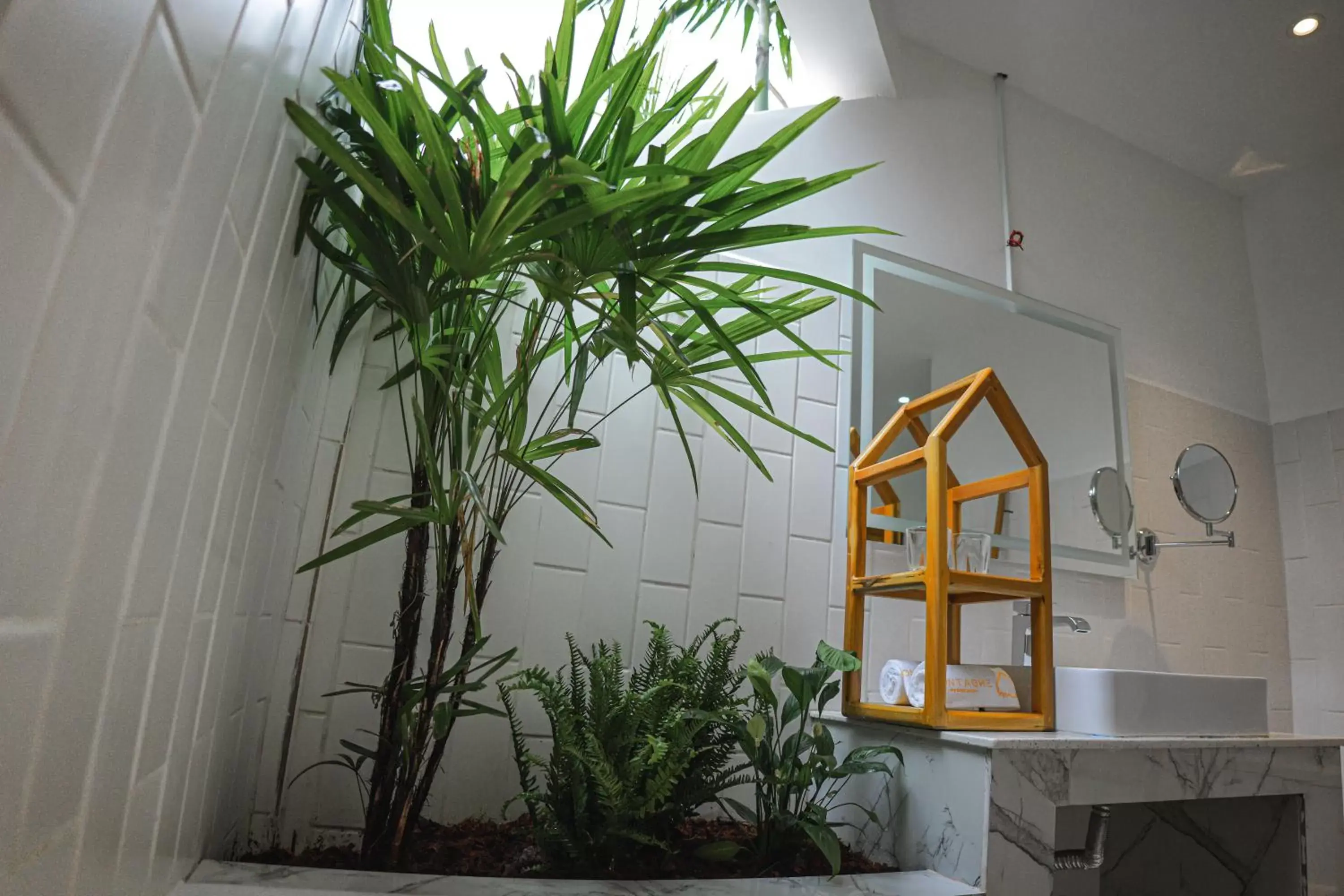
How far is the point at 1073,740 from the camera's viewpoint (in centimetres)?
131

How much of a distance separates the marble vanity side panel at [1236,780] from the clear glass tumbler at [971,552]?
36 centimetres

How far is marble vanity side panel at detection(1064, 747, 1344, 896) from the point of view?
53.2 inches

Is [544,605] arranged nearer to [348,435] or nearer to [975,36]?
[348,435]

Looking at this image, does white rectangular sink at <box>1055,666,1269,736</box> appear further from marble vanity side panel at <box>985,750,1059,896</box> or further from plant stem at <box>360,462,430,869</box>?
plant stem at <box>360,462,430,869</box>

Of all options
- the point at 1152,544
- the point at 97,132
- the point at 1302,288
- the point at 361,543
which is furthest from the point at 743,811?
the point at 1302,288

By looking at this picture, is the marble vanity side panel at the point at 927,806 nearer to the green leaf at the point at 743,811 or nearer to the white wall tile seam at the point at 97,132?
the green leaf at the point at 743,811

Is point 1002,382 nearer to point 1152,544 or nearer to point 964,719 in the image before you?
point 1152,544

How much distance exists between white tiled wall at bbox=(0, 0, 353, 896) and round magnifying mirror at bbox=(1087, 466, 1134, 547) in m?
2.19

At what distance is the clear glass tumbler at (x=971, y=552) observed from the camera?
1.54 metres

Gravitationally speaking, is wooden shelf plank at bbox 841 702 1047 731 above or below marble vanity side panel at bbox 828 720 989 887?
above

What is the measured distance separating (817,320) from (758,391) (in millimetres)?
1000

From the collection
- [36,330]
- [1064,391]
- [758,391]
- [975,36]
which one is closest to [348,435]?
[758,391]

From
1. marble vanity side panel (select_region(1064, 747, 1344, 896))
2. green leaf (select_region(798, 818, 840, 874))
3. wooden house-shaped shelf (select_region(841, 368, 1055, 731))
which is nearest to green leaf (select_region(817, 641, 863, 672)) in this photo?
wooden house-shaped shelf (select_region(841, 368, 1055, 731))

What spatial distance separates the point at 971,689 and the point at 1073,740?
202 millimetres
